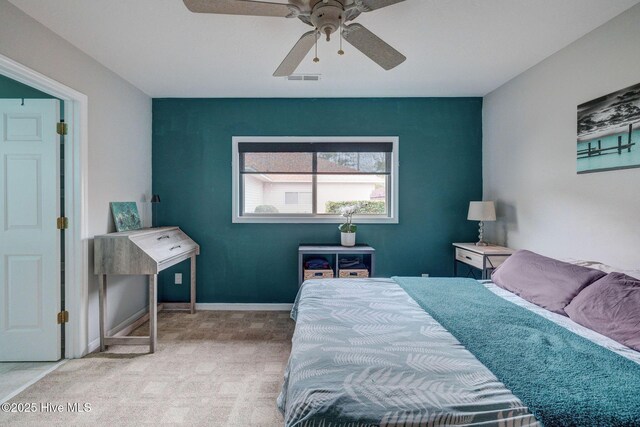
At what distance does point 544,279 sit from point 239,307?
124 inches

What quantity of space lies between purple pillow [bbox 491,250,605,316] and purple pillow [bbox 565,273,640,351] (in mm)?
75

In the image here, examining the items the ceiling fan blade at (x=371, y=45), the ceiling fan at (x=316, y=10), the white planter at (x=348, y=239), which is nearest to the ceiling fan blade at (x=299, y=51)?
the ceiling fan at (x=316, y=10)

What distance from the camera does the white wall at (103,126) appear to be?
2195mm

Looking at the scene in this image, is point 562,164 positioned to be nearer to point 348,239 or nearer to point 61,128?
point 348,239

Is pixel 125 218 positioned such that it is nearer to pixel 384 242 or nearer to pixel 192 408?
pixel 192 408

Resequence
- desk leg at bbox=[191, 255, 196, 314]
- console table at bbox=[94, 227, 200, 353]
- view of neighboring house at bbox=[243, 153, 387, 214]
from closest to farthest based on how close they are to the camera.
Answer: console table at bbox=[94, 227, 200, 353]
desk leg at bbox=[191, 255, 196, 314]
view of neighboring house at bbox=[243, 153, 387, 214]

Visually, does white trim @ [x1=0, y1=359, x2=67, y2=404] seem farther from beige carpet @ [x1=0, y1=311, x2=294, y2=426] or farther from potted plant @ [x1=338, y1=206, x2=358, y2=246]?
potted plant @ [x1=338, y1=206, x2=358, y2=246]

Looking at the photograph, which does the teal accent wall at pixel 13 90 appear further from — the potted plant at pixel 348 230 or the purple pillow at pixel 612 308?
the purple pillow at pixel 612 308

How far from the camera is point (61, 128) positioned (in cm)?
260

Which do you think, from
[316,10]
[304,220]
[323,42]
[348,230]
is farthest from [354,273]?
[316,10]

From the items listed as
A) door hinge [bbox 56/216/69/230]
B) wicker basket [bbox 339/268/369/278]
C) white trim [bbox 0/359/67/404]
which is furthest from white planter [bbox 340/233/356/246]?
white trim [bbox 0/359/67/404]

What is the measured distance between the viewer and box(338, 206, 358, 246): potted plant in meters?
3.75

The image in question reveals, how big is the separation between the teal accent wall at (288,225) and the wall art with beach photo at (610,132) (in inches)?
58.7

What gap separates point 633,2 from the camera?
6.79 feet
